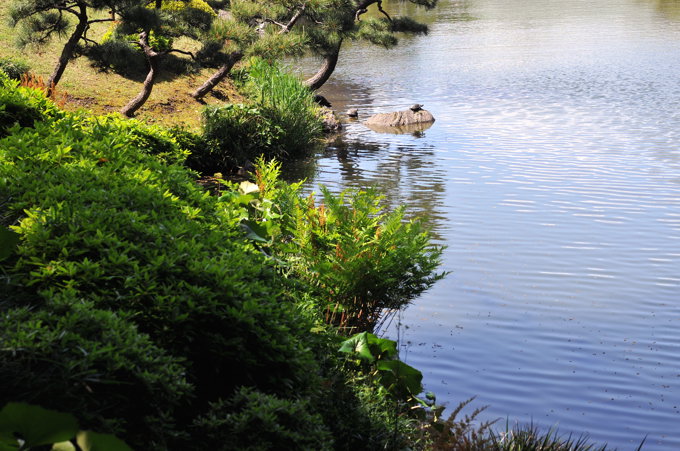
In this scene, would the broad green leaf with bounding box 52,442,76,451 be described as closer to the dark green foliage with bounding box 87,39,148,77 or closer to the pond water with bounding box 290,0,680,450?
the pond water with bounding box 290,0,680,450

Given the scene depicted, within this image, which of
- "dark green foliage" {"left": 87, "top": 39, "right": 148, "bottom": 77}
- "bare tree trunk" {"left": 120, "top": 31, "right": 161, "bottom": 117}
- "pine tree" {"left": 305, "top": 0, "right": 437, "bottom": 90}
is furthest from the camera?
"pine tree" {"left": 305, "top": 0, "right": 437, "bottom": 90}

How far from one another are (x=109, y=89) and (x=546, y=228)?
1246 cm

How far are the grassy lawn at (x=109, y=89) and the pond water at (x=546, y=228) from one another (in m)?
4.01

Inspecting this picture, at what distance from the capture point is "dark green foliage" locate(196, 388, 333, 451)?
254cm

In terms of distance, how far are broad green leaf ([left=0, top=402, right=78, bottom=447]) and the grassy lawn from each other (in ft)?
47.5

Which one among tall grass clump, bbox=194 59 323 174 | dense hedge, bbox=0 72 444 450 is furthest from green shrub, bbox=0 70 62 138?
tall grass clump, bbox=194 59 323 174

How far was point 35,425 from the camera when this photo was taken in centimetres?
177

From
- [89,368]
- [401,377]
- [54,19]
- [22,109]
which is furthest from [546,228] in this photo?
[54,19]

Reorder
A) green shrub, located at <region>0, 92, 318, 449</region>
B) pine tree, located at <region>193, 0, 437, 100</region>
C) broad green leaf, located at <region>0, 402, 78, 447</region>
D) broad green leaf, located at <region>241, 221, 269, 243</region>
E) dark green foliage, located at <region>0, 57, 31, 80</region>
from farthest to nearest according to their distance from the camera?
1. pine tree, located at <region>193, 0, 437, 100</region>
2. dark green foliage, located at <region>0, 57, 31, 80</region>
3. broad green leaf, located at <region>241, 221, 269, 243</region>
4. green shrub, located at <region>0, 92, 318, 449</region>
5. broad green leaf, located at <region>0, 402, 78, 447</region>

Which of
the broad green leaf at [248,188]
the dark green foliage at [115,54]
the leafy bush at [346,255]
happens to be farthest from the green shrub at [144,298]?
the dark green foliage at [115,54]

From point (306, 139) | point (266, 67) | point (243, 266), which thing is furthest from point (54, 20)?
point (243, 266)

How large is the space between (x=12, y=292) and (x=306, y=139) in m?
12.1

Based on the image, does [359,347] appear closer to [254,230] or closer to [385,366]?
[385,366]

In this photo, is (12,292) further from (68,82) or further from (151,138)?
(68,82)
